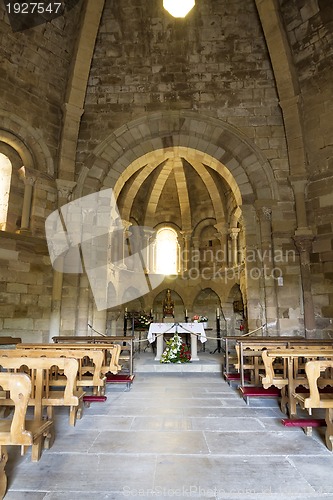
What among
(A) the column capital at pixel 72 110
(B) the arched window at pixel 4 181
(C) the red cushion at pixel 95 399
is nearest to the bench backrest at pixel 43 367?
(C) the red cushion at pixel 95 399

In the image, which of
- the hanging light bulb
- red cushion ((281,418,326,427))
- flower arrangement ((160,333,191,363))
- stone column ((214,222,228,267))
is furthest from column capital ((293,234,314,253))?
the hanging light bulb

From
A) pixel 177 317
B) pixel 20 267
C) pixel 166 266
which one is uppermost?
pixel 166 266

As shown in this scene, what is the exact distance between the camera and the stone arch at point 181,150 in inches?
416

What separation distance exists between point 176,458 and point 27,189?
8216mm

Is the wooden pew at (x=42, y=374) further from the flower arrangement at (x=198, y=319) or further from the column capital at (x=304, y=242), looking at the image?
the column capital at (x=304, y=242)

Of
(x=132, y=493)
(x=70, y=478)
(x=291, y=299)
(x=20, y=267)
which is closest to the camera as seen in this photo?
(x=132, y=493)

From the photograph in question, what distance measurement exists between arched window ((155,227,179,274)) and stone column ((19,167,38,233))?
318 inches

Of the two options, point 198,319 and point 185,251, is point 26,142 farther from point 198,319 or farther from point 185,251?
point 185,251

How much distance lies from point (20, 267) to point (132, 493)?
7.49 meters

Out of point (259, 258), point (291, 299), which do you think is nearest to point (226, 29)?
point (259, 258)

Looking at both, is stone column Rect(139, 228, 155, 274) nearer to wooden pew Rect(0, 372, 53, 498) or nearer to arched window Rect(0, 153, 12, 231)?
arched window Rect(0, 153, 12, 231)

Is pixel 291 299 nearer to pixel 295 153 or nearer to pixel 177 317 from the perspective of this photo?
pixel 295 153

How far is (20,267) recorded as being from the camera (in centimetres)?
903

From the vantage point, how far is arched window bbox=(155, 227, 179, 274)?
16.8m
